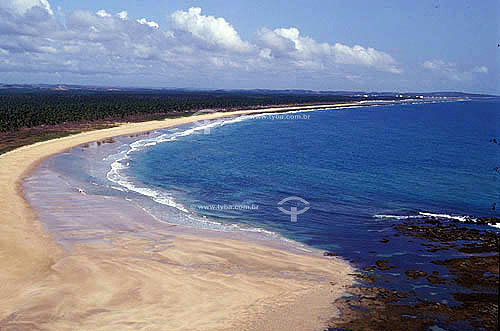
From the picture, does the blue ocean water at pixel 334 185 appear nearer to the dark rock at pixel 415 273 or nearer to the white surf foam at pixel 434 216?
the white surf foam at pixel 434 216

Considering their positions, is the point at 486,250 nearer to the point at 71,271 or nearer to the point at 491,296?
the point at 491,296

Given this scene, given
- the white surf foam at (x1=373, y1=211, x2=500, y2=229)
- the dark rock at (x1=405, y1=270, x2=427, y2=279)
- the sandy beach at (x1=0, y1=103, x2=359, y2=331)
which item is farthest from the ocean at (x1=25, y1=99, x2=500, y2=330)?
the sandy beach at (x1=0, y1=103, x2=359, y2=331)

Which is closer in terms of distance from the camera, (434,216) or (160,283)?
(160,283)

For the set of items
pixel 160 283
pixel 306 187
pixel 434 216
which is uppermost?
pixel 306 187

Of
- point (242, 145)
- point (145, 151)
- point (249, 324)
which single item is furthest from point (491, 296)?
point (242, 145)

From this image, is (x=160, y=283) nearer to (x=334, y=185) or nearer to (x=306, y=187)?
(x=306, y=187)

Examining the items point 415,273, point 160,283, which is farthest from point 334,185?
point 160,283

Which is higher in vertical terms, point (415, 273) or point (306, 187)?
point (306, 187)

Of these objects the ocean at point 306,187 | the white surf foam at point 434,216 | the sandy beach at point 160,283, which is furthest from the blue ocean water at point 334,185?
the sandy beach at point 160,283

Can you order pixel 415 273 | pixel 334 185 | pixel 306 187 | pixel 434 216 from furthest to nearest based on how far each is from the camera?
1. pixel 334 185
2. pixel 306 187
3. pixel 434 216
4. pixel 415 273
